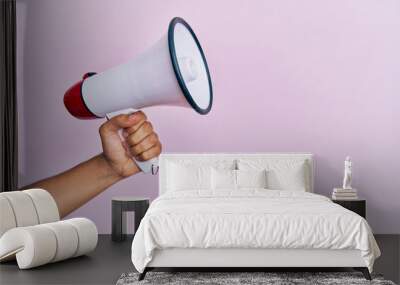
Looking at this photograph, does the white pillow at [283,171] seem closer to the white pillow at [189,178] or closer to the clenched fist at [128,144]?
the white pillow at [189,178]

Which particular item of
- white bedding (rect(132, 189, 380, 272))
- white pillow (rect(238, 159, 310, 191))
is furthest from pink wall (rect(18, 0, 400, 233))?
white bedding (rect(132, 189, 380, 272))

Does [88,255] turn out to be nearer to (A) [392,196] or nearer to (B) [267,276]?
(B) [267,276]

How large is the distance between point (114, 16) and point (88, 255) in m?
2.42

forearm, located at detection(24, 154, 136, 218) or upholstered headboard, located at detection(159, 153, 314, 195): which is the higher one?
upholstered headboard, located at detection(159, 153, 314, 195)

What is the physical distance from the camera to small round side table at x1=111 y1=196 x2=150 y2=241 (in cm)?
593

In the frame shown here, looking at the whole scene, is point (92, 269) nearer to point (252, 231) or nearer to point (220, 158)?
point (252, 231)

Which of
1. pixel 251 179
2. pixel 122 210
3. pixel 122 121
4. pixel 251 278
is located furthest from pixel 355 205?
pixel 122 121

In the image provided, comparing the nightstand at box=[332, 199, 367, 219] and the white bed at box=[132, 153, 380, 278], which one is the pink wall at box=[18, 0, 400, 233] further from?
the white bed at box=[132, 153, 380, 278]

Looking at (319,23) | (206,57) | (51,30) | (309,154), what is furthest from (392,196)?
(51,30)

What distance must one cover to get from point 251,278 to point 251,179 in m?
1.62

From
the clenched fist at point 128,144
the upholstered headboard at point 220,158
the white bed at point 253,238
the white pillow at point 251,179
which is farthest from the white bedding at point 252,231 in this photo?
the clenched fist at point 128,144

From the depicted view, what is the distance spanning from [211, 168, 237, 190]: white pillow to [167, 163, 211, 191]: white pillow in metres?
0.07

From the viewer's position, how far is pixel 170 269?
4.68 meters

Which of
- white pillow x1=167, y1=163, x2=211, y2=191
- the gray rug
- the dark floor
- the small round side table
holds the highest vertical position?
white pillow x1=167, y1=163, x2=211, y2=191
